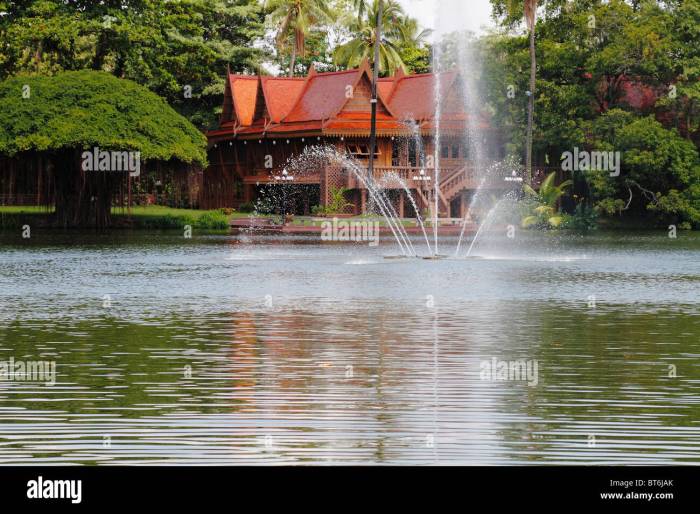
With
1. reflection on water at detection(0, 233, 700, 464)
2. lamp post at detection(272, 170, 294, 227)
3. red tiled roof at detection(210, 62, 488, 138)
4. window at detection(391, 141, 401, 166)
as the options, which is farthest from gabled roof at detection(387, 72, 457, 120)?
reflection on water at detection(0, 233, 700, 464)

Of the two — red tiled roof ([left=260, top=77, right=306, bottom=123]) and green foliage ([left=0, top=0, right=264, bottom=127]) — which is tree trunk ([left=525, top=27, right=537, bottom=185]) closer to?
red tiled roof ([left=260, top=77, right=306, bottom=123])

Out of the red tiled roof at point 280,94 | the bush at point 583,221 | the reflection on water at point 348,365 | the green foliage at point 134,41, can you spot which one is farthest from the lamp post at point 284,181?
the reflection on water at point 348,365

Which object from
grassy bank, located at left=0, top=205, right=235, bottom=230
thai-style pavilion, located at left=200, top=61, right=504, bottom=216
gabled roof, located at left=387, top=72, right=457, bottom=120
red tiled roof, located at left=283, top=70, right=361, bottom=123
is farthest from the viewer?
gabled roof, located at left=387, top=72, right=457, bottom=120

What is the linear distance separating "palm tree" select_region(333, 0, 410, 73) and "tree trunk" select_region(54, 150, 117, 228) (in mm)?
30810

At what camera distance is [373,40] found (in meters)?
96.6

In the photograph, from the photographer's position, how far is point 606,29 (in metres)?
74.8

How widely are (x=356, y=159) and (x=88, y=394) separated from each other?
6353cm

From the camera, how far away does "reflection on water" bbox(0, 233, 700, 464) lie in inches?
488

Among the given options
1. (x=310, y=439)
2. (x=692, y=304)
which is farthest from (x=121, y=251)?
(x=310, y=439)

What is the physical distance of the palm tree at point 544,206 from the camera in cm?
7044

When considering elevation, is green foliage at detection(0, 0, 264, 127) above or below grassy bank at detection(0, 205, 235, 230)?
above

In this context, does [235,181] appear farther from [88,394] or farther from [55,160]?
[88,394]

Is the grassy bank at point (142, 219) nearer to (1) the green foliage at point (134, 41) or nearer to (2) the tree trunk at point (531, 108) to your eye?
(1) the green foliage at point (134, 41)
